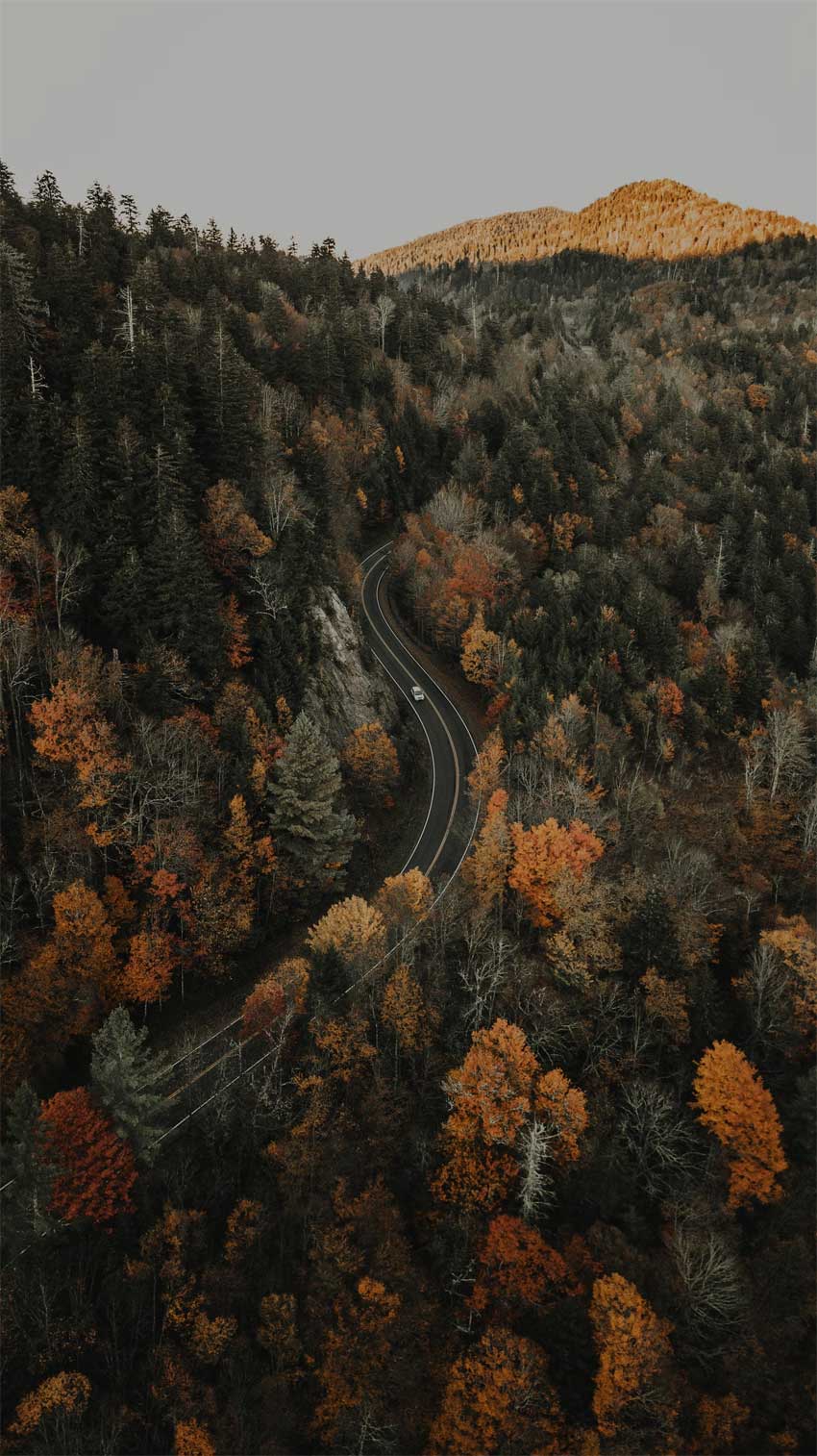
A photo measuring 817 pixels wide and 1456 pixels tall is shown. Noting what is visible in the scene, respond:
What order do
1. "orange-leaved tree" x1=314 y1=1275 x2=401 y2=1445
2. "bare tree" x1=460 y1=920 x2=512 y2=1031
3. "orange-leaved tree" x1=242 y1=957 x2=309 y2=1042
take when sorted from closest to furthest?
1. "orange-leaved tree" x1=314 y1=1275 x2=401 y2=1445
2. "orange-leaved tree" x1=242 y1=957 x2=309 y2=1042
3. "bare tree" x1=460 y1=920 x2=512 y2=1031

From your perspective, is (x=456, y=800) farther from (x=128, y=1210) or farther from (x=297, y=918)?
(x=128, y=1210)

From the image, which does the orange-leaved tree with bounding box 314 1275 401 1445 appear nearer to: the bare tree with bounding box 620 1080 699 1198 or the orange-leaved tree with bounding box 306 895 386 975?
the bare tree with bounding box 620 1080 699 1198

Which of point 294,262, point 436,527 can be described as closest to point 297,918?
point 436,527

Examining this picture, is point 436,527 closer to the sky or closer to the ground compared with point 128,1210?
closer to the sky

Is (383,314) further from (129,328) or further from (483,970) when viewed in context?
(483,970)

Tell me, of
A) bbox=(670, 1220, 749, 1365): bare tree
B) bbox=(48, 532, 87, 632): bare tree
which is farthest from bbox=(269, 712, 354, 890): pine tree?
bbox=(670, 1220, 749, 1365): bare tree

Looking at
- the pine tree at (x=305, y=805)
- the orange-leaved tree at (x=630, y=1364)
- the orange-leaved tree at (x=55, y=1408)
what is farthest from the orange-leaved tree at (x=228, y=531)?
the orange-leaved tree at (x=630, y=1364)
